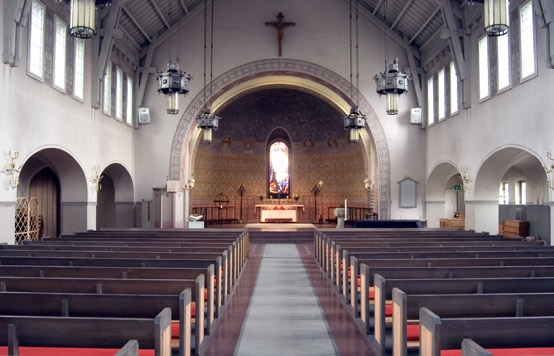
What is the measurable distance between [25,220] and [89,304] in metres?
11.8

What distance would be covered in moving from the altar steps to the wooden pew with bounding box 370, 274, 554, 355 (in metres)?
13.5

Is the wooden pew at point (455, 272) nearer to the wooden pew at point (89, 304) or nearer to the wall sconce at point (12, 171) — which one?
the wooden pew at point (89, 304)

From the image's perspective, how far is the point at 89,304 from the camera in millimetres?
3902

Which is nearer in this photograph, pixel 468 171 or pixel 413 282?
pixel 413 282

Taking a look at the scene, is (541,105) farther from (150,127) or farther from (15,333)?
(150,127)

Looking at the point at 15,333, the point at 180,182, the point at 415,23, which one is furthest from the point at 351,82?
the point at 15,333

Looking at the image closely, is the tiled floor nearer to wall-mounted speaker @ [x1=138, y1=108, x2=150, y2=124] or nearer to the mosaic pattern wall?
wall-mounted speaker @ [x1=138, y1=108, x2=150, y2=124]

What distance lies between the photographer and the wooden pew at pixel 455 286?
15.7ft

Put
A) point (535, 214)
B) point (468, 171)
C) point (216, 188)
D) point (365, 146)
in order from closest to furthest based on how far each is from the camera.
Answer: point (468, 171) → point (535, 214) → point (365, 146) → point (216, 188)

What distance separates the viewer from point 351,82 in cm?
2025

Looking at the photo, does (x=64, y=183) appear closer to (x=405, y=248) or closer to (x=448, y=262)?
(x=405, y=248)

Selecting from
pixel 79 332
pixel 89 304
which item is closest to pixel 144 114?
pixel 89 304

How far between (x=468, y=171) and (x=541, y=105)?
15.3 feet

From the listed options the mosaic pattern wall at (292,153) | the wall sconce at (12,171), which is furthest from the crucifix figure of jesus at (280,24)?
the wall sconce at (12,171)
